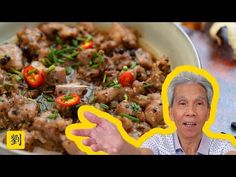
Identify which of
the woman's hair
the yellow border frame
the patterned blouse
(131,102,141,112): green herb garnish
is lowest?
the patterned blouse

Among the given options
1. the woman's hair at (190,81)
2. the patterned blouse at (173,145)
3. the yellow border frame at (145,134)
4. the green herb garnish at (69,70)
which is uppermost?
the green herb garnish at (69,70)

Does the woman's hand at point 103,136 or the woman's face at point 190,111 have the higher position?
the woman's face at point 190,111

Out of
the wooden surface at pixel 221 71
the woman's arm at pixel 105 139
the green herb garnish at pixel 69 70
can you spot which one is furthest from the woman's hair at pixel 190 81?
the green herb garnish at pixel 69 70

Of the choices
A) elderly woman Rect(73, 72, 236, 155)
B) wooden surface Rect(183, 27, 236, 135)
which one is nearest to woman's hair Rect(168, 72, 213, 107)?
elderly woman Rect(73, 72, 236, 155)

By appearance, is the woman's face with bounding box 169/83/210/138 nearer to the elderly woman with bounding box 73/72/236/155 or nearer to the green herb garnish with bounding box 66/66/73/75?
the elderly woman with bounding box 73/72/236/155

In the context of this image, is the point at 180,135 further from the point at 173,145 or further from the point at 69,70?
the point at 69,70

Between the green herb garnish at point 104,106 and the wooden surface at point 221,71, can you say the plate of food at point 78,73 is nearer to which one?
the green herb garnish at point 104,106
